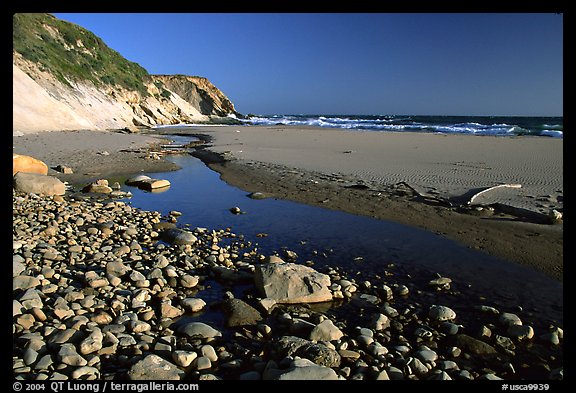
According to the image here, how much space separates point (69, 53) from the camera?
125 ft

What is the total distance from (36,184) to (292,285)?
24.0 feet

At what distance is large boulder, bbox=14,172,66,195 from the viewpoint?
7.89 metres

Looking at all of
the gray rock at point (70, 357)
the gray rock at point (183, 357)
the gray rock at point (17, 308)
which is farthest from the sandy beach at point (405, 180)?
the gray rock at point (17, 308)

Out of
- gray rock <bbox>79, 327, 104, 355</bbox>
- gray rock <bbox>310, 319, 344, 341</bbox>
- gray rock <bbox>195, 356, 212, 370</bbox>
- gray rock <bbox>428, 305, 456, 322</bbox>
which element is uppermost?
gray rock <bbox>79, 327, 104, 355</bbox>

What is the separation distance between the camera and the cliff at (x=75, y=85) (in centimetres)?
2355

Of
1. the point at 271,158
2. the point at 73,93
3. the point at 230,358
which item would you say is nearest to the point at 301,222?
the point at 230,358

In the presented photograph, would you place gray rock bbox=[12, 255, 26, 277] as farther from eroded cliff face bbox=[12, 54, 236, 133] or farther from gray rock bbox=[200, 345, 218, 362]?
eroded cliff face bbox=[12, 54, 236, 133]

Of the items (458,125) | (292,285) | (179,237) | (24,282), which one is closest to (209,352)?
(292,285)

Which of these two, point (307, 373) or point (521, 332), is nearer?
point (307, 373)

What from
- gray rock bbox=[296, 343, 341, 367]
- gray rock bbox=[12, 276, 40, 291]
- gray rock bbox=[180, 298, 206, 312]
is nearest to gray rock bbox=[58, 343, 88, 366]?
gray rock bbox=[180, 298, 206, 312]

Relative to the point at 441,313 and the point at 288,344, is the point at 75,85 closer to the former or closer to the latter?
the point at 288,344

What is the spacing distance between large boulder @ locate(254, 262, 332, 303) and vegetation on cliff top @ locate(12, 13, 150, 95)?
3532cm

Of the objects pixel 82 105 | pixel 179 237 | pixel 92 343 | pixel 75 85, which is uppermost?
pixel 75 85
